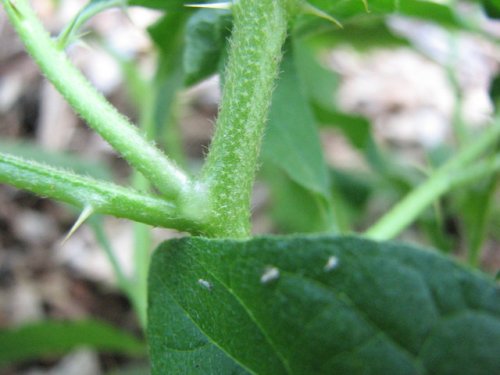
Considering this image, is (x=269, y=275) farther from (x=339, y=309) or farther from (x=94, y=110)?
(x=94, y=110)

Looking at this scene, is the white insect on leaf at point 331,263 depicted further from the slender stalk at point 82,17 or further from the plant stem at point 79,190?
the slender stalk at point 82,17

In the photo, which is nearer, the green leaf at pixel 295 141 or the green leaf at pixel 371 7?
the green leaf at pixel 371 7

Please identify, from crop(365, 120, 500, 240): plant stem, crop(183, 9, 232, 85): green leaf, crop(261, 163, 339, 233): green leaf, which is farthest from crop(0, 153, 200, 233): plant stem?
crop(261, 163, 339, 233): green leaf

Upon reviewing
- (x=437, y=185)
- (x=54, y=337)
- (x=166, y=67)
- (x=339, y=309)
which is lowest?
(x=54, y=337)

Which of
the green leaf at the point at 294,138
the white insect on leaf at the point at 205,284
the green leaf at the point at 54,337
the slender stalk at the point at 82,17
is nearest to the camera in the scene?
the white insect on leaf at the point at 205,284

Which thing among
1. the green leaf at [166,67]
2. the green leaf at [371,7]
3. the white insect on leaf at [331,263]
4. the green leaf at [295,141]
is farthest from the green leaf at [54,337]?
the white insect on leaf at [331,263]

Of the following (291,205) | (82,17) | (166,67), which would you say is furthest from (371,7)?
(291,205)

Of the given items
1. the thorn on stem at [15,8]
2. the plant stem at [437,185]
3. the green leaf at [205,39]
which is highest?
the thorn on stem at [15,8]
